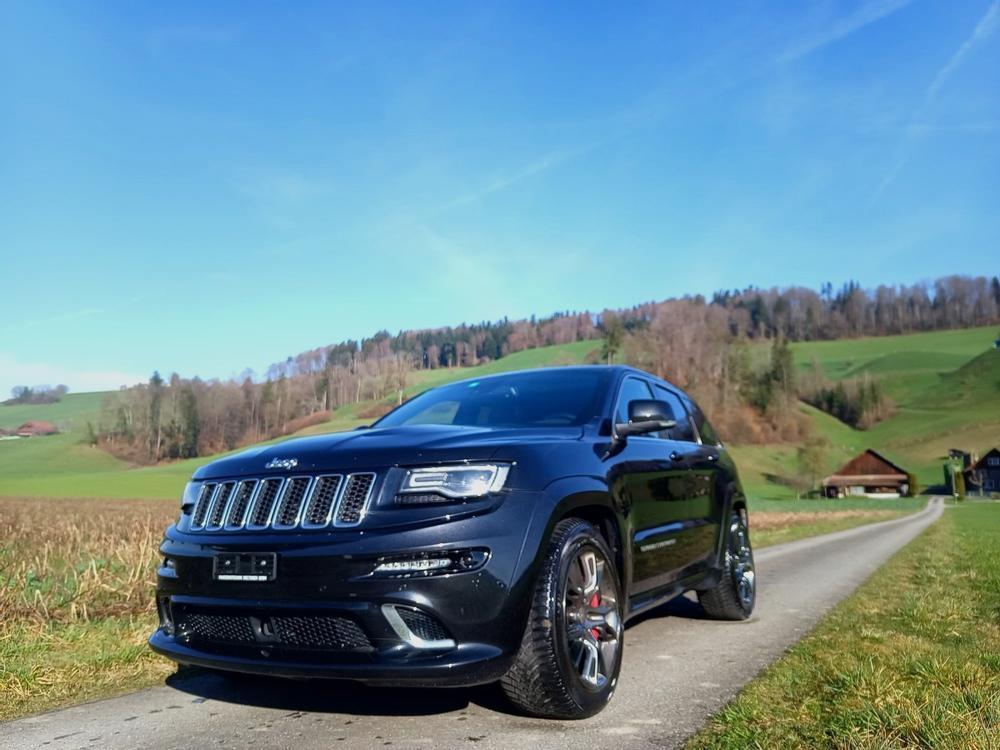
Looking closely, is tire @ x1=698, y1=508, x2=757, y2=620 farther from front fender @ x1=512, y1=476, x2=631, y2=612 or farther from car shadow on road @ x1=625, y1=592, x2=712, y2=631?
front fender @ x1=512, y1=476, x2=631, y2=612

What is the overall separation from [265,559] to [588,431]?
181cm

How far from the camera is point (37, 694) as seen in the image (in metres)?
4.36

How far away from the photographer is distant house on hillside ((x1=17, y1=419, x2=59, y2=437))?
76.4m

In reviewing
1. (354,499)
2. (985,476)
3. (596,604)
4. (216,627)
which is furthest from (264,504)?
(985,476)

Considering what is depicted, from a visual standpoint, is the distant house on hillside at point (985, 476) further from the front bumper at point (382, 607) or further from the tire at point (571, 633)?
the front bumper at point (382, 607)

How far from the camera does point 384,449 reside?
11.7ft

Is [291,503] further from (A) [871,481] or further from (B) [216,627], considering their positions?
(A) [871,481]

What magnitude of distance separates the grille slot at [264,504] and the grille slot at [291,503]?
0.17 feet

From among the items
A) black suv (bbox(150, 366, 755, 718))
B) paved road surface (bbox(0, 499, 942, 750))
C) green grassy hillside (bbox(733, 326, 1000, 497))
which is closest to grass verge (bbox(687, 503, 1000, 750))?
paved road surface (bbox(0, 499, 942, 750))

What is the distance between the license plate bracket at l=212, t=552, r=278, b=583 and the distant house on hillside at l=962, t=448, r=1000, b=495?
11365cm

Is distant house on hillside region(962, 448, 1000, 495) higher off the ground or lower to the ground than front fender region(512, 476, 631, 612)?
lower

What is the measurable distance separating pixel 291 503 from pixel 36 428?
3395 inches

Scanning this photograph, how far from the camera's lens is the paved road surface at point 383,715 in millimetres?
3479

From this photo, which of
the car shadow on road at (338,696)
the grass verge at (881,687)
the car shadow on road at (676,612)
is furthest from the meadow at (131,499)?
the car shadow on road at (676,612)
